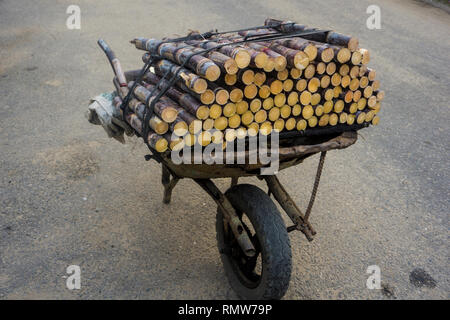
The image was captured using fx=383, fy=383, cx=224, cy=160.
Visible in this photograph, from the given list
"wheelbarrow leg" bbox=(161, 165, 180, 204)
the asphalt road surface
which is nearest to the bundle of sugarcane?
"wheelbarrow leg" bbox=(161, 165, 180, 204)

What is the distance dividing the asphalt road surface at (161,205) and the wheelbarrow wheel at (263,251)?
242 millimetres

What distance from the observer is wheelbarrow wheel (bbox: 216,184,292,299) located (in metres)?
2.57

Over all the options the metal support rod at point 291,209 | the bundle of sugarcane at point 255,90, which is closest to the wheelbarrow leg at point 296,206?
the metal support rod at point 291,209

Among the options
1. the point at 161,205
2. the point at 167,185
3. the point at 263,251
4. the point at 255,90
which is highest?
the point at 255,90

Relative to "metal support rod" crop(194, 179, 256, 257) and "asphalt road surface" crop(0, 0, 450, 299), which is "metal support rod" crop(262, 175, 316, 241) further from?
"asphalt road surface" crop(0, 0, 450, 299)

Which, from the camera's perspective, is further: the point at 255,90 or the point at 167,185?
the point at 167,185

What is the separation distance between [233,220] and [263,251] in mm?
347

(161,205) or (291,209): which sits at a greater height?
(291,209)

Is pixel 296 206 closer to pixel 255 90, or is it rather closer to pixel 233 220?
pixel 233 220

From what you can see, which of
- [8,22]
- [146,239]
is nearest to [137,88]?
[146,239]

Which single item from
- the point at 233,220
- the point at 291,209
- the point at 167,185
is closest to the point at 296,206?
the point at 291,209

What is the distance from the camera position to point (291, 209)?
305 cm
